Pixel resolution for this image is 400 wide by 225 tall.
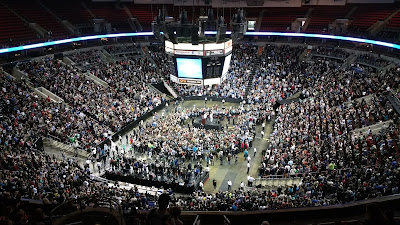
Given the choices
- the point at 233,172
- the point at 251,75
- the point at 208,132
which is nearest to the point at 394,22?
the point at 251,75

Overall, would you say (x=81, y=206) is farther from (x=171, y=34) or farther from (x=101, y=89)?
(x=101, y=89)

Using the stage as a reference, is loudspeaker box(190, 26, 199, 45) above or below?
above

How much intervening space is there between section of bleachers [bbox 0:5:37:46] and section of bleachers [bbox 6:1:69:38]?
1550mm

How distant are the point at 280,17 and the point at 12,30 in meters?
33.5

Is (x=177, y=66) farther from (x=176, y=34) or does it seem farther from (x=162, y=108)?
(x=162, y=108)

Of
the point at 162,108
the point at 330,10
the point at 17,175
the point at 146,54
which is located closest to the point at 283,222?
the point at 17,175

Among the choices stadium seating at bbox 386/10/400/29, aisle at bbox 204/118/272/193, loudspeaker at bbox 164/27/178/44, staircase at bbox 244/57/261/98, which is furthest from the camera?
staircase at bbox 244/57/261/98

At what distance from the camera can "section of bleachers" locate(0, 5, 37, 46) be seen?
105ft

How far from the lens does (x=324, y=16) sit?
42062mm

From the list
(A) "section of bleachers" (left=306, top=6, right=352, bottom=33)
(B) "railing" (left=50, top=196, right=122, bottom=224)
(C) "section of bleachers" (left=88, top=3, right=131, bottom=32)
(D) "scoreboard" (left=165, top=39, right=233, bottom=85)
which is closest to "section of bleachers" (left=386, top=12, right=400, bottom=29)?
(A) "section of bleachers" (left=306, top=6, right=352, bottom=33)

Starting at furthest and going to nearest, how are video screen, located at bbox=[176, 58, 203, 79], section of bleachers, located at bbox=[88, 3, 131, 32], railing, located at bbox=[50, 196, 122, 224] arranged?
section of bleachers, located at bbox=[88, 3, 131, 32]
video screen, located at bbox=[176, 58, 203, 79]
railing, located at bbox=[50, 196, 122, 224]

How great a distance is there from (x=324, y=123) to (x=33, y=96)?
22423 millimetres

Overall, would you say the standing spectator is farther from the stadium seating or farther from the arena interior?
the stadium seating

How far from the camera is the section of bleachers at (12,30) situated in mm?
31959
